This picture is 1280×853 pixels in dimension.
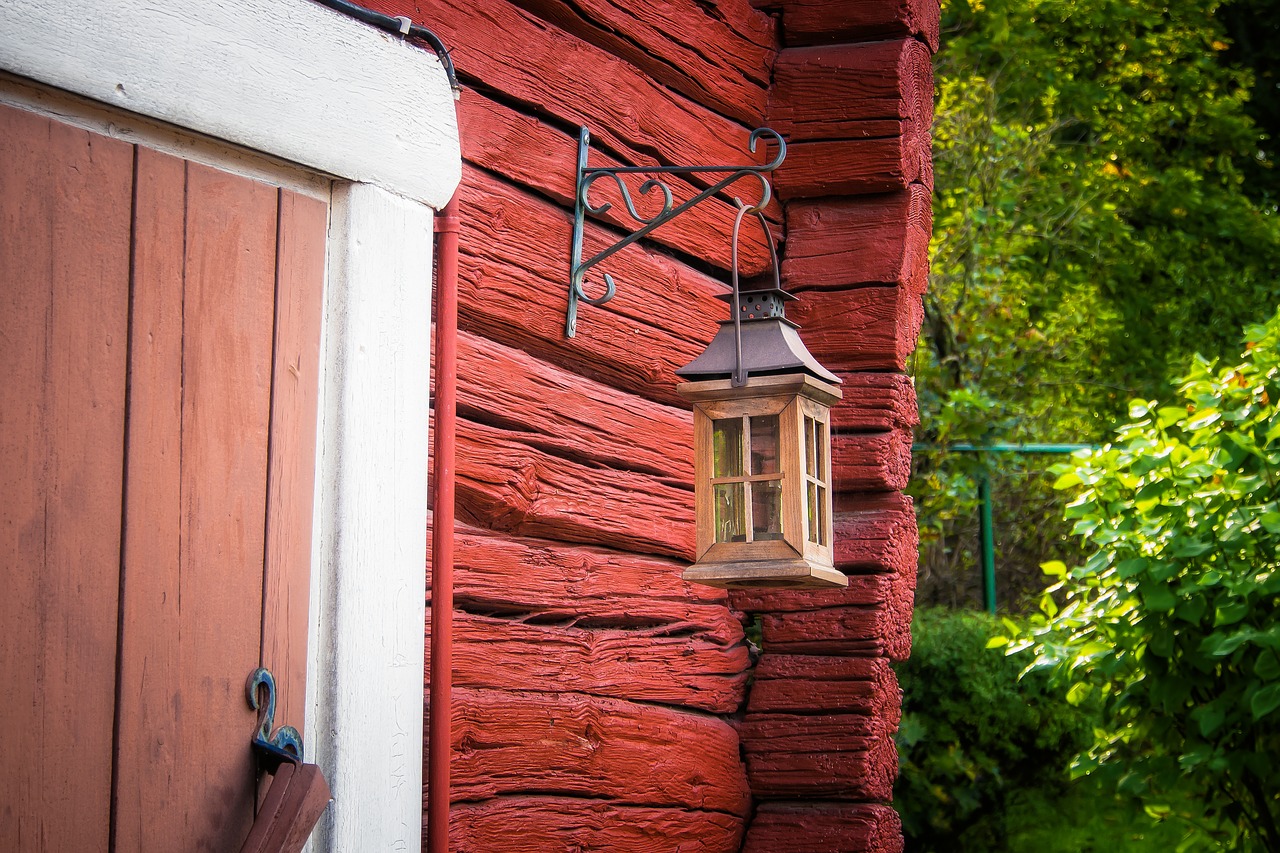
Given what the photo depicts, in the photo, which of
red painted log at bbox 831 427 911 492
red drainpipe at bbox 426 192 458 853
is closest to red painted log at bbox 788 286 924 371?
red painted log at bbox 831 427 911 492

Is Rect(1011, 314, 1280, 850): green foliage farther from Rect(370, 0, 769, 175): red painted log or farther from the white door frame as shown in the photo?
the white door frame

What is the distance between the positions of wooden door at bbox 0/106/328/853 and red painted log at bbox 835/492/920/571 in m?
1.60

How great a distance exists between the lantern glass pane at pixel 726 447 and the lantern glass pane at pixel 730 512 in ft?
A: 0.05

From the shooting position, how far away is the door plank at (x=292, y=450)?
6.36ft

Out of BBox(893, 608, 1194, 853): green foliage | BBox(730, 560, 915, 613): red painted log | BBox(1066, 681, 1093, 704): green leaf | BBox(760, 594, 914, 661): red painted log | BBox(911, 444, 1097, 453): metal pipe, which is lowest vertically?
BBox(893, 608, 1194, 853): green foliage

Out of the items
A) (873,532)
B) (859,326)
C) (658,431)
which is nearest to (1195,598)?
(873,532)

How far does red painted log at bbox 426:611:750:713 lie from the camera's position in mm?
2398

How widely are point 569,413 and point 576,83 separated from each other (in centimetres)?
68

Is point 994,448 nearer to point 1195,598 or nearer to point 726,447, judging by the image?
point 1195,598

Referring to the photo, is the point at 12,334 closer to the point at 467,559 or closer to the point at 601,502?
the point at 467,559

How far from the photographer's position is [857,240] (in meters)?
3.36

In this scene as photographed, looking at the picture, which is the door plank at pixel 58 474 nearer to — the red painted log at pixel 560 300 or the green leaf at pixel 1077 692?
the red painted log at pixel 560 300

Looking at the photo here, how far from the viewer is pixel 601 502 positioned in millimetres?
2727

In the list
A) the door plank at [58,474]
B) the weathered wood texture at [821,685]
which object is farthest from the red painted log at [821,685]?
the door plank at [58,474]
